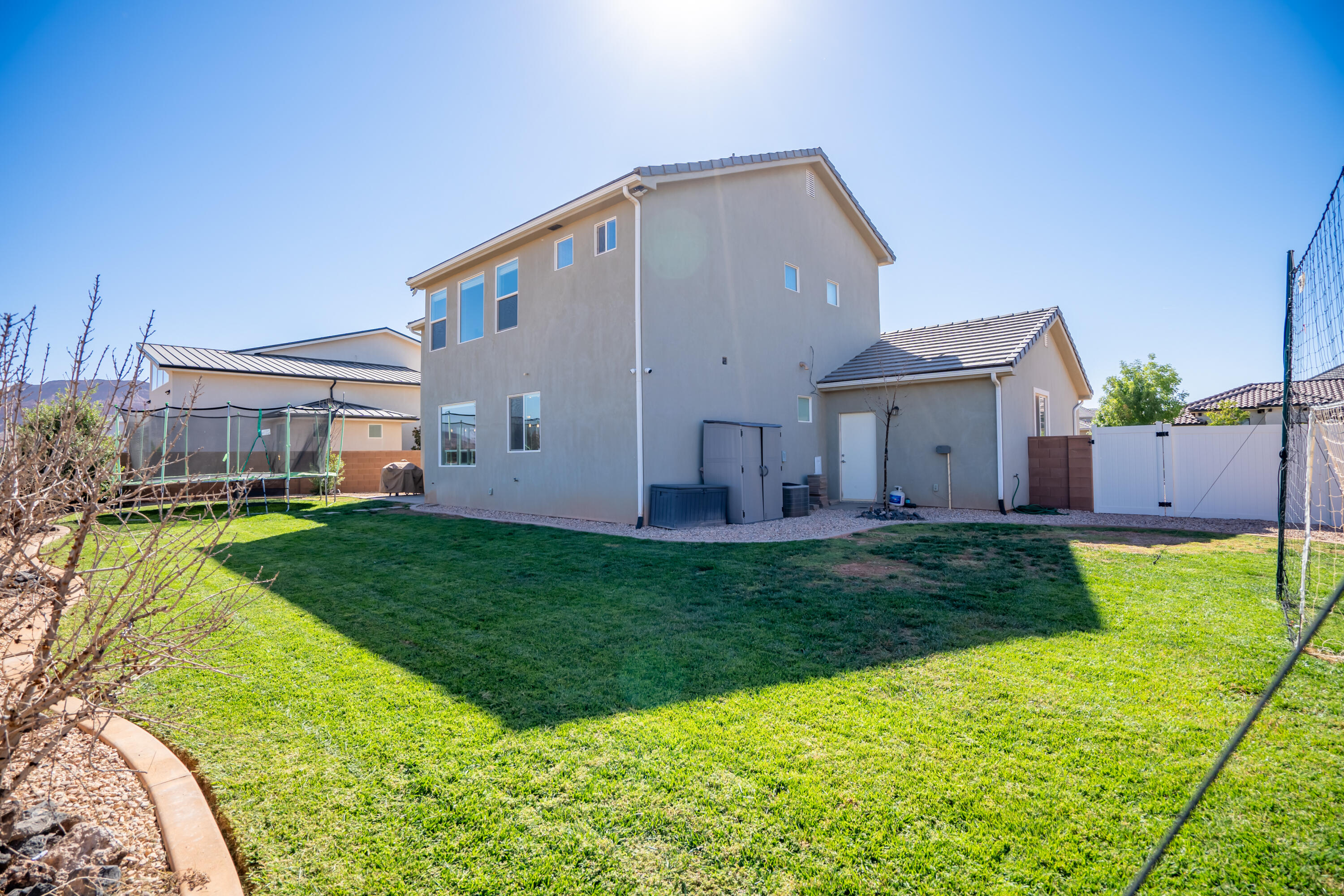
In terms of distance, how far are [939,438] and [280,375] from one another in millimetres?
19295

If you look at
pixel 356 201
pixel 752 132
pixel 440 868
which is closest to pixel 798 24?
pixel 752 132

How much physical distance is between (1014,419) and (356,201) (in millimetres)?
12956

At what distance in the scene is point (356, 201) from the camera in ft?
34.9

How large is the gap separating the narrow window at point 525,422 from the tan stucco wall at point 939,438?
21.6ft

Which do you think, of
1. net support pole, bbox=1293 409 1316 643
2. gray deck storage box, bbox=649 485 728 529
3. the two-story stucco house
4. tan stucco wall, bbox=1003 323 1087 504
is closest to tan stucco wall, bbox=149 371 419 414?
the two-story stucco house

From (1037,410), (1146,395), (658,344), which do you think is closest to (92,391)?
(658,344)

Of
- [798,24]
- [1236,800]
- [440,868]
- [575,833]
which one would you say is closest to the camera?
[440,868]

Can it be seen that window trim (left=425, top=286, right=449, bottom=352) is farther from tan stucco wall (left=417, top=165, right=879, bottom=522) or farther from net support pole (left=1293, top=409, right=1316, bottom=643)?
net support pole (left=1293, top=409, right=1316, bottom=643)

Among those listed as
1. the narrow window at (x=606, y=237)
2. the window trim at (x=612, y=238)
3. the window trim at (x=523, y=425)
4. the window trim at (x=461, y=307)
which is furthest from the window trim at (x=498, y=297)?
the narrow window at (x=606, y=237)

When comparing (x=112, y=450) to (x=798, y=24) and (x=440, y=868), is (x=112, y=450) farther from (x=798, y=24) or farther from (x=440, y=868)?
(x=798, y=24)

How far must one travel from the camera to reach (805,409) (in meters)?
13.0

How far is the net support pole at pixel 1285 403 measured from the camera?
5.04 metres

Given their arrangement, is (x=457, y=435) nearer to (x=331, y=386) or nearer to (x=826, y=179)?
(x=331, y=386)

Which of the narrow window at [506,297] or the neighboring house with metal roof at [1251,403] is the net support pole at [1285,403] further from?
the narrow window at [506,297]
